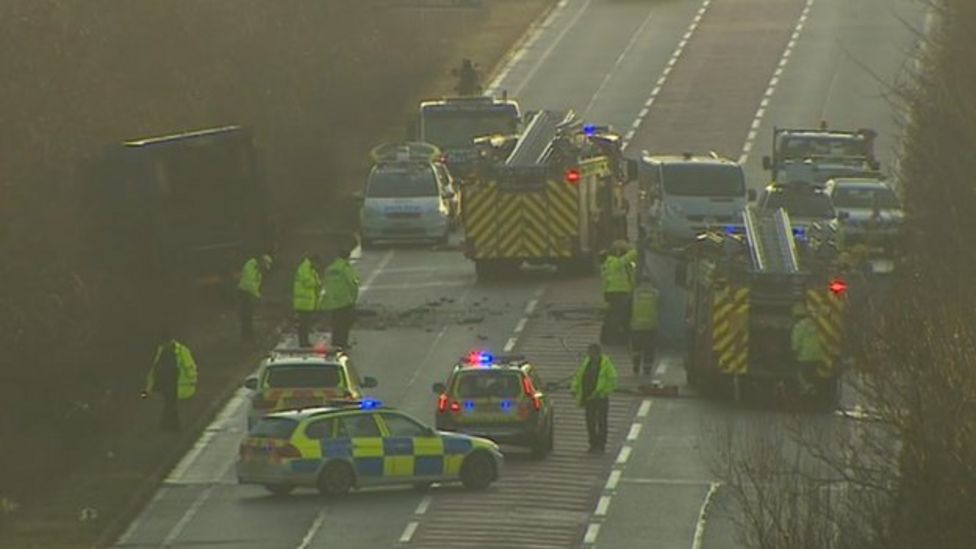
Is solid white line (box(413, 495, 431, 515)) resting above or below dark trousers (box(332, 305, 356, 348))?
above

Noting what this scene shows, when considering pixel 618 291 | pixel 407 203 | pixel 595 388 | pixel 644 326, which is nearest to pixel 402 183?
pixel 407 203

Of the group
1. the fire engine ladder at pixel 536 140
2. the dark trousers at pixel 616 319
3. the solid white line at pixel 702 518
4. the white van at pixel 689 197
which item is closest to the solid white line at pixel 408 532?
the solid white line at pixel 702 518

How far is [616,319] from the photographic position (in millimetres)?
54000

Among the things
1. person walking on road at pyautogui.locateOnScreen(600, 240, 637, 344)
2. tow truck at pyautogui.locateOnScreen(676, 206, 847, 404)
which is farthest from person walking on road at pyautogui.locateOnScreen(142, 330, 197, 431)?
person walking on road at pyautogui.locateOnScreen(600, 240, 637, 344)

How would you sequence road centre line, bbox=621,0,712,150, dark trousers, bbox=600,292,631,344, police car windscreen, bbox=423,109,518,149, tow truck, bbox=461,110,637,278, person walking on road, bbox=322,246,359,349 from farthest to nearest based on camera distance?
1. road centre line, bbox=621,0,712,150
2. police car windscreen, bbox=423,109,518,149
3. tow truck, bbox=461,110,637,278
4. dark trousers, bbox=600,292,631,344
5. person walking on road, bbox=322,246,359,349

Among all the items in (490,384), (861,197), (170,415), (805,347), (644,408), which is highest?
(490,384)

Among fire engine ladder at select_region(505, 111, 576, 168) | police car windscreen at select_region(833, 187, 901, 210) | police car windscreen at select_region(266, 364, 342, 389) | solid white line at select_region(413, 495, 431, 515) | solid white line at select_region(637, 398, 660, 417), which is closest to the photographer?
solid white line at select_region(413, 495, 431, 515)

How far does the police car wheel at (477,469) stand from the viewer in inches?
1679

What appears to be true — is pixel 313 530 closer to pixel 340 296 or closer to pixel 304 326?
pixel 340 296

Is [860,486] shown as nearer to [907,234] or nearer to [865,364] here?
[865,364]

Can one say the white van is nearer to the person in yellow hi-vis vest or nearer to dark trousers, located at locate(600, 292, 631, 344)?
dark trousers, located at locate(600, 292, 631, 344)

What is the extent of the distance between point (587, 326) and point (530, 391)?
11689mm

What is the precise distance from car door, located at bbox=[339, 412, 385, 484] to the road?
45 centimetres

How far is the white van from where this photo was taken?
206 ft
